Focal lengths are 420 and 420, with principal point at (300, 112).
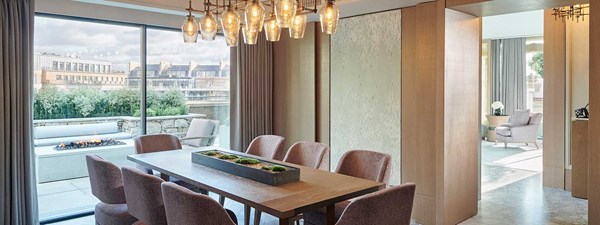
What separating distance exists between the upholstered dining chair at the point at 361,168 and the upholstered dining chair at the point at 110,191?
139cm

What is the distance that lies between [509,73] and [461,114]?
8.12 m

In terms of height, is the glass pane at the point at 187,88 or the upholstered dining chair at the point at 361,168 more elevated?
the glass pane at the point at 187,88

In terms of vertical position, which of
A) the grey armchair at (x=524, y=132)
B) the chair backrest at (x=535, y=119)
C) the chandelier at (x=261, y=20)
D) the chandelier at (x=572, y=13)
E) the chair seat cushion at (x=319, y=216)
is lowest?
the chair seat cushion at (x=319, y=216)

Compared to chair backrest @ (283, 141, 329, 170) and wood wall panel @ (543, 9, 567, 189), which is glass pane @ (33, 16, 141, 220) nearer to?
chair backrest @ (283, 141, 329, 170)

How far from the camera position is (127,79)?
5129mm

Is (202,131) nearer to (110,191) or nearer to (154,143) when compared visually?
(154,143)

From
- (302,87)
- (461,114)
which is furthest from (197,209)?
(302,87)

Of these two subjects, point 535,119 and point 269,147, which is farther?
point 535,119

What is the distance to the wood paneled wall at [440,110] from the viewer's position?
4.28 meters

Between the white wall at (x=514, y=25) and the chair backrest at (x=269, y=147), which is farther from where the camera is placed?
the white wall at (x=514, y=25)

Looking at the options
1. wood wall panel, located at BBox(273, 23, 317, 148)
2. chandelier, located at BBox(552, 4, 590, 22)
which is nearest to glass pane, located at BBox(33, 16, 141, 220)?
wood wall panel, located at BBox(273, 23, 317, 148)

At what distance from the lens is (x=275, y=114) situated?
6293 mm

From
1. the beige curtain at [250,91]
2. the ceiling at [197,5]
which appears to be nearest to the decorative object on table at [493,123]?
the beige curtain at [250,91]

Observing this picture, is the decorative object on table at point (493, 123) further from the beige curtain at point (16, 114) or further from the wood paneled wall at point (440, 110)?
the beige curtain at point (16, 114)
